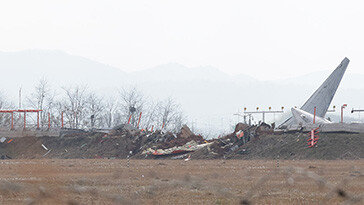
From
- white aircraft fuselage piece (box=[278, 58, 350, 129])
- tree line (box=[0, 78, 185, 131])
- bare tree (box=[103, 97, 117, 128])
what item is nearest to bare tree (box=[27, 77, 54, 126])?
tree line (box=[0, 78, 185, 131])

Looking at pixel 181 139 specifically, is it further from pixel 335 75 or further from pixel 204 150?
pixel 335 75

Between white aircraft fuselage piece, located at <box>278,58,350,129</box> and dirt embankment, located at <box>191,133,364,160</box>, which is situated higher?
white aircraft fuselage piece, located at <box>278,58,350,129</box>

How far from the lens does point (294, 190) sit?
1428 cm

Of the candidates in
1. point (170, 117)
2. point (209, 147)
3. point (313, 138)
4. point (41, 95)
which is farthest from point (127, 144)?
point (170, 117)

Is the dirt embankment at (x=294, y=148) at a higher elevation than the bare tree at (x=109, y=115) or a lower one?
lower

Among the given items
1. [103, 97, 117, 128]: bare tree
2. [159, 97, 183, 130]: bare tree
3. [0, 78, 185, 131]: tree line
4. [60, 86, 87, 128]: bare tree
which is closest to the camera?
[60, 86, 87, 128]: bare tree

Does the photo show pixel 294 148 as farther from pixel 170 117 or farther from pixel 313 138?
pixel 170 117

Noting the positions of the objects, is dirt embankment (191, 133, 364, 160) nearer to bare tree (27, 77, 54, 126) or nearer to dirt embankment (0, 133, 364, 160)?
dirt embankment (0, 133, 364, 160)

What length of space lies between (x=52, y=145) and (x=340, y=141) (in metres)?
27.2

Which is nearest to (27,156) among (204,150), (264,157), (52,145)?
(52,145)

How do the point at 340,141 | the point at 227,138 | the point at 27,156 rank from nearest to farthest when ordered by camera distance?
the point at 340,141 < the point at 227,138 < the point at 27,156

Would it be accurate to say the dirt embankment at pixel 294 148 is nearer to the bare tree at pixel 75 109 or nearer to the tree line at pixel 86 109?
the tree line at pixel 86 109

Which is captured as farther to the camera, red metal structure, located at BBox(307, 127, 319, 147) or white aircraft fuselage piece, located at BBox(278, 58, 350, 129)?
white aircraft fuselage piece, located at BBox(278, 58, 350, 129)

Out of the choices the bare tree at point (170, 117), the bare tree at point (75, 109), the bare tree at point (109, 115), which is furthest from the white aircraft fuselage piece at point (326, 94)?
the bare tree at point (109, 115)
